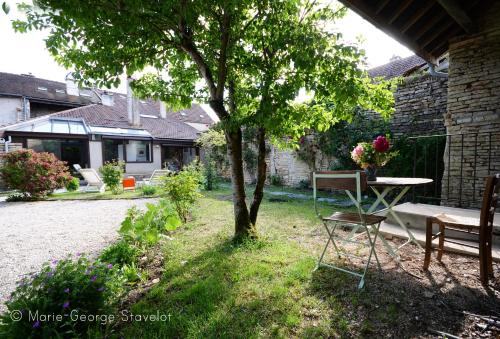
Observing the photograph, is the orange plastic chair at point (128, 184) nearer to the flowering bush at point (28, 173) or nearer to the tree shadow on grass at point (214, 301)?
the flowering bush at point (28, 173)

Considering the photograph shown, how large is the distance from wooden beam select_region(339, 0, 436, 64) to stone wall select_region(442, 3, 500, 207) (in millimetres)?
770

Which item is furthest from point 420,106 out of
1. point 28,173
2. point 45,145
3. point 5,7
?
point 45,145

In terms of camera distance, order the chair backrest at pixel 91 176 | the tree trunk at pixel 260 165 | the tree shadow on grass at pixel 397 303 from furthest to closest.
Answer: the chair backrest at pixel 91 176
the tree trunk at pixel 260 165
the tree shadow on grass at pixel 397 303

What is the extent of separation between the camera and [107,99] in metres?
20.0

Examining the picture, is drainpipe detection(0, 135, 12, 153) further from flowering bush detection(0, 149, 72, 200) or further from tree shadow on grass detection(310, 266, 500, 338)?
tree shadow on grass detection(310, 266, 500, 338)

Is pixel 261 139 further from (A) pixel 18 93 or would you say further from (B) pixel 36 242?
(A) pixel 18 93

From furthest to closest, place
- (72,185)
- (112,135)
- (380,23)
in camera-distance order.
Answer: (112,135), (72,185), (380,23)

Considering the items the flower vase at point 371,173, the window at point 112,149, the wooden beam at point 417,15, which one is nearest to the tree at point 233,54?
the flower vase at point 371,173

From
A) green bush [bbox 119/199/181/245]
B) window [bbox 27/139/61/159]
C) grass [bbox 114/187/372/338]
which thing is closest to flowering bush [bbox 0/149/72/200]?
window [bbox 27/139/61/159]

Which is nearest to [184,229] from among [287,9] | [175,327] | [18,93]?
[175,327]

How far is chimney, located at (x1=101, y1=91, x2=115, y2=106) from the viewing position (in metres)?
19.8

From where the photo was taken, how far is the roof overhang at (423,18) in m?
3.85

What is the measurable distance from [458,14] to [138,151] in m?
18.7

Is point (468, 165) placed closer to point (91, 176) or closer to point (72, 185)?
point (91, 176)
